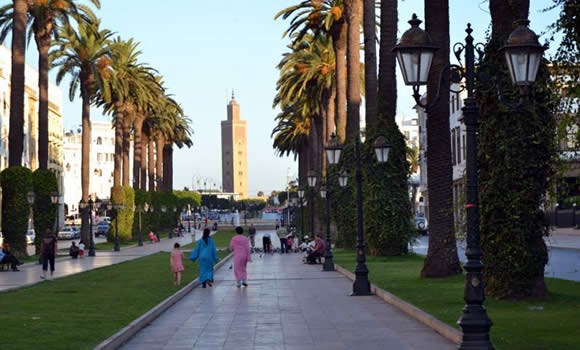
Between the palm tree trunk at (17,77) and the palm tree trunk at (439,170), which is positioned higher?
the palm tree trunk at (17,77)

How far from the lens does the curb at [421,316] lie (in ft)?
44.4

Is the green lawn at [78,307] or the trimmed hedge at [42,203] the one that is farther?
the trimmed hedge at [42,203]

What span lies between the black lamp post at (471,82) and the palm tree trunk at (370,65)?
28052 millimetres

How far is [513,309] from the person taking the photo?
16781 millimetres

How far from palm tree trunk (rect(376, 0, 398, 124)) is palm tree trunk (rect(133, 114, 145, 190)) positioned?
47.8 m

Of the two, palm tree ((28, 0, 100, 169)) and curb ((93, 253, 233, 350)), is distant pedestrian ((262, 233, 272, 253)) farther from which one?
curb ((93, 253, 233, 350))

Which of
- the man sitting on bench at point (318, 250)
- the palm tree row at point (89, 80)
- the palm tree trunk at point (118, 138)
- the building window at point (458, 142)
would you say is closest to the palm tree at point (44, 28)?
the palm tree row at point (89, 80)

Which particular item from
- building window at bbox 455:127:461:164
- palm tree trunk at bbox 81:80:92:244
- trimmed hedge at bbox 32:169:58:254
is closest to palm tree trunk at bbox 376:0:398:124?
trimmed hedge at bbox 32:169:58:254

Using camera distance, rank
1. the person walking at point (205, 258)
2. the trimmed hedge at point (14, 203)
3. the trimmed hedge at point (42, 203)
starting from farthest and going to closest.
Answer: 1. the trimmed hedge at point (42, 203)
2. the trimmed hedge at point (14, 203)
3. the person walking at point (205, 258)

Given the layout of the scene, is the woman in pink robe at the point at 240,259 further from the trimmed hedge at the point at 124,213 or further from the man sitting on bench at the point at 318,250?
the trimmed hedge at the point at 124,213

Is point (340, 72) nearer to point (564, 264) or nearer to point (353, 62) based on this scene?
point (353, 62)

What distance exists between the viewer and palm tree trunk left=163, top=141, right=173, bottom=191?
107806mm

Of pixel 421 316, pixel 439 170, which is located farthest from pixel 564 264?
pixel 421 316

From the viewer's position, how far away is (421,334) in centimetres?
1455
